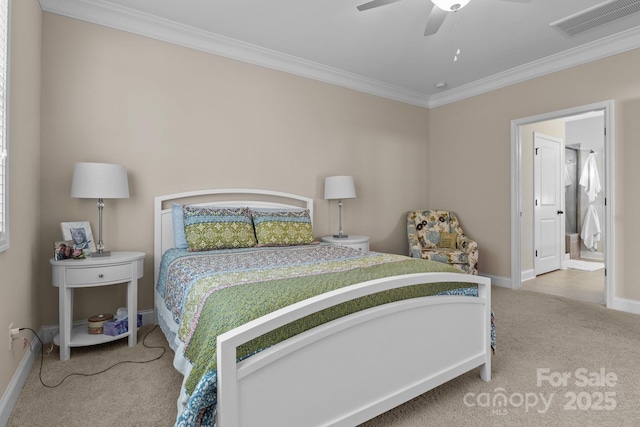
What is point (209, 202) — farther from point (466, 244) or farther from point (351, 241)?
point (466, 244)

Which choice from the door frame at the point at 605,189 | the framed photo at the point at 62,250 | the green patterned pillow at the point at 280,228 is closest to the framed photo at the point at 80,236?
the framed photo at the point at 62,250

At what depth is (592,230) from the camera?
20.9 feet

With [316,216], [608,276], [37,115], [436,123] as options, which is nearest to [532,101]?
[436,123]

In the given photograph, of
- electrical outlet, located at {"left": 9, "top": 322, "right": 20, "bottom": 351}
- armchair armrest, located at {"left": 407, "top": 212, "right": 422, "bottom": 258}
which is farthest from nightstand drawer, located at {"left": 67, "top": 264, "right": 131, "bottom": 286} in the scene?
armchair armrest, located at {"left": 407, "top": 212, "right": 422, "bottom": 258}

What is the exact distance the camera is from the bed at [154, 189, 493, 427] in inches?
46.7

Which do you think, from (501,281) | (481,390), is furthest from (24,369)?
(501,281)

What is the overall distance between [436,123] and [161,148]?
3761mm

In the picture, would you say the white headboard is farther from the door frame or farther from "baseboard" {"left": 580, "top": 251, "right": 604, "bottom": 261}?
"baseboard" {"left": 580, "top": 251, "right": 604, "bottom": 261}

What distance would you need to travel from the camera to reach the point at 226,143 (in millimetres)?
3373

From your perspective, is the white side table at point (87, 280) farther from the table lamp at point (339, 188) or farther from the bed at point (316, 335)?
the table lamp at point (339, 188)

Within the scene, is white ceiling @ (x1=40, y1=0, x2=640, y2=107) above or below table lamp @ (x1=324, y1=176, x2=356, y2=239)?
above

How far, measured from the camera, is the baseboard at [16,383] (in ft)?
5.41

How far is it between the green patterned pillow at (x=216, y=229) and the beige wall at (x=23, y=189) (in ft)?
3.26

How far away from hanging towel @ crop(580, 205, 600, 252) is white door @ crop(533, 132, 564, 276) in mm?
1487
